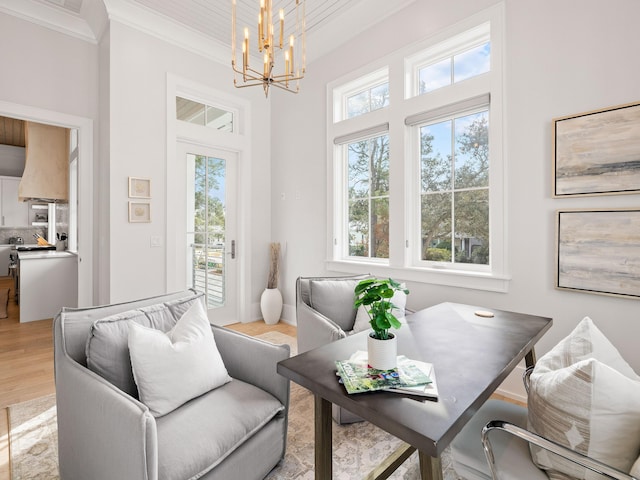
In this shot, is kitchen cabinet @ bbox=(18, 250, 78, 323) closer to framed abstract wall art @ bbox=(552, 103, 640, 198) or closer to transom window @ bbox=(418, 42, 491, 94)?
transom window @ bbox=(418, 42, 491, 94)

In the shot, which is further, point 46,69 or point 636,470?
point 46,69

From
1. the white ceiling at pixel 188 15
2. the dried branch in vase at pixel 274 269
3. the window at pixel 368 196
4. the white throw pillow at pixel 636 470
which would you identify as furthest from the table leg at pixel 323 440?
the white ceiling at pixel 188 15

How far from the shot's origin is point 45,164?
4.77m

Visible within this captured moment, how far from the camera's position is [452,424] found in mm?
853

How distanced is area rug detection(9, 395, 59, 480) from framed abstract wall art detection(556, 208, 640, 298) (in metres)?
3.05

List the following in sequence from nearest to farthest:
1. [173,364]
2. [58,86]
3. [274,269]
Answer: [173,364] < [58,86] < [274,269]

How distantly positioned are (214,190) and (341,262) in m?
1.77

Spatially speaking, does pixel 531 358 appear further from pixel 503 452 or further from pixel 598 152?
pixel 598 152

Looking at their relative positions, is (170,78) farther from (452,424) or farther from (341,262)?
(452,424)

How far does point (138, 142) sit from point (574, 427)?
12.1 feet

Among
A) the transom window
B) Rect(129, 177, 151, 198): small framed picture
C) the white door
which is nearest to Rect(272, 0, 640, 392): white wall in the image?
the transom window

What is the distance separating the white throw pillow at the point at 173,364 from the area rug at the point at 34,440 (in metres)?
0.83

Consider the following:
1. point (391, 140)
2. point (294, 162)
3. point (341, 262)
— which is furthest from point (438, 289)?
point (294, 162)

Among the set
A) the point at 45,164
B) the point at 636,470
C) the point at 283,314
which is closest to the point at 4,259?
the point at 45,164
